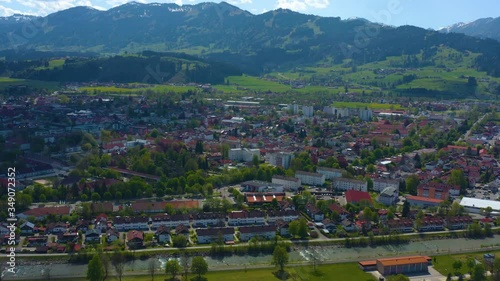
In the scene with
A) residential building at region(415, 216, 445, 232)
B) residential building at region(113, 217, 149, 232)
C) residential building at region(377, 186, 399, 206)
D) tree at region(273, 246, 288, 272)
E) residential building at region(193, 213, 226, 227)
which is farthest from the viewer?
residential building at region(377, 186, 399, 206)

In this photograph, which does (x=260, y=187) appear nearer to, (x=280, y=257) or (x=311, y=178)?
(x=311, y=178)

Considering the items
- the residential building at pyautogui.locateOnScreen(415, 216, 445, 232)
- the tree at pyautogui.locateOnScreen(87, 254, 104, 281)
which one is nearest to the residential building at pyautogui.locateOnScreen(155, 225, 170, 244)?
the tree at pyautogui.locateOnScreen(87, 254, 104, 281)

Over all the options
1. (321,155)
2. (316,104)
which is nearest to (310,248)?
(321,155)

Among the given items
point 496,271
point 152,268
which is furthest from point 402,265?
point 152,268

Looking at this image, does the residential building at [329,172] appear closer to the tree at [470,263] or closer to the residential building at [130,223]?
the tree at [470,263]

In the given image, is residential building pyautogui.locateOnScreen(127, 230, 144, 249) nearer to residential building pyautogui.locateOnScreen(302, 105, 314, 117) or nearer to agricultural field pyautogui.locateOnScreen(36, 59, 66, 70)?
residential building pyautogui.locateOnScreen(302, 105, 314, 117)

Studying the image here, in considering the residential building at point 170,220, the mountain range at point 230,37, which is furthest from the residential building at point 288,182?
the mountain range at point 230,37
